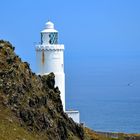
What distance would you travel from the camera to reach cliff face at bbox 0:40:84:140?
3578 centimetres

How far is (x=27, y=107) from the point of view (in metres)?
36.3

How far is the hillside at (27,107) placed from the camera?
3431 cm

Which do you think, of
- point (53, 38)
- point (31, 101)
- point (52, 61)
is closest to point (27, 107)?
point (31, 101)

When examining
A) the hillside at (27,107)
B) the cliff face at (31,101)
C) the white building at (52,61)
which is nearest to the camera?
the hillside at (27,107)

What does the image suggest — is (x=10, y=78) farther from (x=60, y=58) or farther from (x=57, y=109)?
(x=60, y=58)

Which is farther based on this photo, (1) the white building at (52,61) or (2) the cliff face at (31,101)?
(1) the white building at (52,61)

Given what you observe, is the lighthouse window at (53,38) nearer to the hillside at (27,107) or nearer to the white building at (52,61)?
the white building at (52,61)

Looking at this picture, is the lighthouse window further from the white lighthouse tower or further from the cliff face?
the cliff face

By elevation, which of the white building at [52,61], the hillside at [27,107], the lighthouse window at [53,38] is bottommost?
the hillside at [27,107]

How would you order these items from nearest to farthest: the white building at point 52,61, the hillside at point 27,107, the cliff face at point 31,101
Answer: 1. the hillside at point 27,107
2. the cliff face at point 31,101
3. the white building at point 52,61

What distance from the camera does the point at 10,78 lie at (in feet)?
121

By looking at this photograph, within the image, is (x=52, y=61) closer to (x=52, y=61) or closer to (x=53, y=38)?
(x=52, y=61)

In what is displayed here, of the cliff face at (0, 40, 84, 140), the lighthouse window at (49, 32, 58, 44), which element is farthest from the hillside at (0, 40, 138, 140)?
the lighthouse window at (49, 32, 58, 44)

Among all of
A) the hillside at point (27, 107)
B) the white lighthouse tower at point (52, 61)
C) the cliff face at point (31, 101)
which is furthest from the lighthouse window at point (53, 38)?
the cliff face at point (31, 101)
